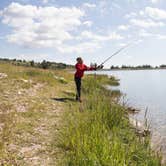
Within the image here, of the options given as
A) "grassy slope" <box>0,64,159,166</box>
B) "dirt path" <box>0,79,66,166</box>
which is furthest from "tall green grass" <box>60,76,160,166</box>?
"dirt path" <box>0,79,66,166</box>

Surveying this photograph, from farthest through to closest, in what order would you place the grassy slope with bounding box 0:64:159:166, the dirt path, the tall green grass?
the dirt path, the grassy slope with bounding box 0:64:159:166, the tall green grass

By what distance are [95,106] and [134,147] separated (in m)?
3.37

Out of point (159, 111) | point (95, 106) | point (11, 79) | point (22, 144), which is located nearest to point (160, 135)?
point (95, 106)

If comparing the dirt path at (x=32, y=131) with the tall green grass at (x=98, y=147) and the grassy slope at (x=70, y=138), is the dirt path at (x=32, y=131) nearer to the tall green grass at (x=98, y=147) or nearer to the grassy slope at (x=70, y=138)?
the grassy slope at (x=70, y=138)

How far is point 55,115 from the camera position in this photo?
13.4 metres

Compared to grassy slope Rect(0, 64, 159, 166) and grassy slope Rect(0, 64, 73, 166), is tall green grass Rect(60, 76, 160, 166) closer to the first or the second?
grassy slope Rect(0, 64, 159, 166)

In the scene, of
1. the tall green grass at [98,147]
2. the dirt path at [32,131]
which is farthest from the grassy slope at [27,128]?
the tall green grass at [98,147]

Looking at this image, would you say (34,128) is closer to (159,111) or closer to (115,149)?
(115,149)

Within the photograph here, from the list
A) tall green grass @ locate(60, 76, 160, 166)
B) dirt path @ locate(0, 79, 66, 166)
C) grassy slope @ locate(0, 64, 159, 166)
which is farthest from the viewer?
dirt path @ locate(0, 79, 66, 166)

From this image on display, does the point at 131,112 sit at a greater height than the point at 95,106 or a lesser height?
lesser

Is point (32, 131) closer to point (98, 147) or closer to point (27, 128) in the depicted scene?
point (27, 128)

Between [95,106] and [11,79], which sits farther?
[11,79]

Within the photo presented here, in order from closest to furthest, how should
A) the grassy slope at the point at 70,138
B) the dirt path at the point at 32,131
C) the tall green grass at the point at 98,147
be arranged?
the tall green grass at the point at 98,147 < the grassy slope at the point at 70,138 < the dirt path at the point at 32,131

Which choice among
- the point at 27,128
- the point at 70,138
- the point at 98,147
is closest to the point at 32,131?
the point at 27,128
